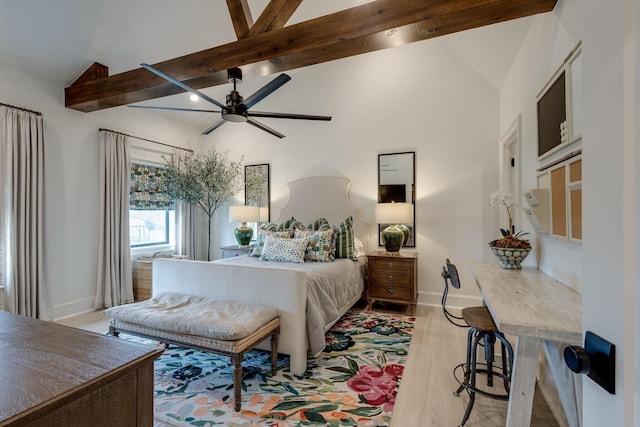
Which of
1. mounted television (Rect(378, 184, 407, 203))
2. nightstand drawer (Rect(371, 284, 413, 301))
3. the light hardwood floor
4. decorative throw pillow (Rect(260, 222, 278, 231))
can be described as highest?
mounted television (Rect(378, 184, 407, 203))

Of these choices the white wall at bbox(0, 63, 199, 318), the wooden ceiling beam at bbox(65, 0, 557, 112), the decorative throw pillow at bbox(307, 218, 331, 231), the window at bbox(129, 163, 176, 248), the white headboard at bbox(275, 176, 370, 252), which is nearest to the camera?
the wooden ceiling beam at bbox(65, 0, 557, 112)

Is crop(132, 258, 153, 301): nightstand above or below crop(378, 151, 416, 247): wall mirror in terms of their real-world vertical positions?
below

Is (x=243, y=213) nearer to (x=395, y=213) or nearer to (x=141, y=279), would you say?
(x=141, y=279)

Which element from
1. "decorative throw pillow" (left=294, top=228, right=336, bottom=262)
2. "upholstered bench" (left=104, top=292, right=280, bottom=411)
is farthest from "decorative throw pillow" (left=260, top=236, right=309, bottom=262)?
"upholstered bench" (left=104, top=292, right=280, bottom=411)

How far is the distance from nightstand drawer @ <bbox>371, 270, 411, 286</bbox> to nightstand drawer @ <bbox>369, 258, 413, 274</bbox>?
37mm

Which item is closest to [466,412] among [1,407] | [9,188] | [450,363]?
[450,363]

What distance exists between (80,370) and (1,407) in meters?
0.15

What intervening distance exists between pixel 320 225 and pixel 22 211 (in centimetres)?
331

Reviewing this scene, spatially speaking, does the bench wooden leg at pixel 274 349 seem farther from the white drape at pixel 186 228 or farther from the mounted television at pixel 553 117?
the white drape at pixel 186 228

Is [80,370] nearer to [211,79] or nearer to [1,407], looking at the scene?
[1,407]

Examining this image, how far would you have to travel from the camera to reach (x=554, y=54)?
2.06 meters

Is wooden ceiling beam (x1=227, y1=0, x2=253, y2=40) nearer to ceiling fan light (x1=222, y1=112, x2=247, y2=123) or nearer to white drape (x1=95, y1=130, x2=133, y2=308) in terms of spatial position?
ceiling fan light (x1=222, y1=112, x2=247, y2=123)

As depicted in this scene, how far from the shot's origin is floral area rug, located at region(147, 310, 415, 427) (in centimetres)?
192

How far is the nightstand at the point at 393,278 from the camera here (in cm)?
378
